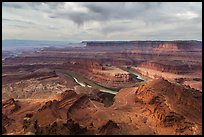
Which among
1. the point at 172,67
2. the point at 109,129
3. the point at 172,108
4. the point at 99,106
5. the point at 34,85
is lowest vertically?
the point at 34,85

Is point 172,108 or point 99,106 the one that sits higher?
point 172,108

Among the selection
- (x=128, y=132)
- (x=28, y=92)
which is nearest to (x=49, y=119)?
(x=128, y=132)

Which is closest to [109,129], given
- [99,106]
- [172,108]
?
[172,108]

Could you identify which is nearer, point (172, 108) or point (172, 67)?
point (172, 108)

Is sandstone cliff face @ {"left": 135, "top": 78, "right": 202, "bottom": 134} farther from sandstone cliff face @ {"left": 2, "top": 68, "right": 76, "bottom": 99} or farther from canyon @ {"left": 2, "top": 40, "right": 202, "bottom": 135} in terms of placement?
sandstone cliff face @ {"left": 2, "top": 68, "right": 76, "bottom": 99}

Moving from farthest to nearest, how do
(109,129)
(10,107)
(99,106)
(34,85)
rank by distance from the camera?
1. (34,85)
2. (99,106)
3. (10,107)
4. (109,129)

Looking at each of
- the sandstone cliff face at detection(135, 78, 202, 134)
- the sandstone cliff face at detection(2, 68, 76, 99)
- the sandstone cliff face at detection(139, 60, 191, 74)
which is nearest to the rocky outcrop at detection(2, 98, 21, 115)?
the sandstone cliff face at detection(2, 68, 76, 99)

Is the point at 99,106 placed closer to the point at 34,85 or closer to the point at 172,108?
the point at 172,108

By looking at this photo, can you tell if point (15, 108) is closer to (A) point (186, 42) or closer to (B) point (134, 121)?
(B) point (134, 121)

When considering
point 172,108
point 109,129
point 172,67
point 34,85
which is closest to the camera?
point 109,129

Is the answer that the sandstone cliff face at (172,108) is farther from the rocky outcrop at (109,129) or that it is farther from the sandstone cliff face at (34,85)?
the sandstone cliff face at (34,85)

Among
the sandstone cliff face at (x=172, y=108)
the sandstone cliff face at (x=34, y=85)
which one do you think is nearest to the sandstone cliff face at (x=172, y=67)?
the sandstone cliff face at (x=34, y=85)
